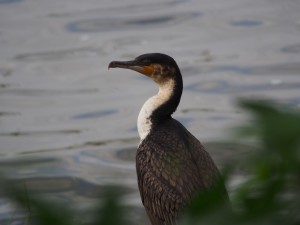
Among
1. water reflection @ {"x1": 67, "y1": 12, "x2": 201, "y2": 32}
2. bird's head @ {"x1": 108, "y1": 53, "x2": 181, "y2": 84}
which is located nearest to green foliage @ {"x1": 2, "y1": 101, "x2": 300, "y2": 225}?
bird's head @ {"x1": 108, "y1": 53, "x2": 181, "y2": 84}

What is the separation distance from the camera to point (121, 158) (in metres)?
9.05

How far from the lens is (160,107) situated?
5891mm

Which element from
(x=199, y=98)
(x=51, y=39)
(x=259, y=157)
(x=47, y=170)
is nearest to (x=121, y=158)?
(x=47, y=170)

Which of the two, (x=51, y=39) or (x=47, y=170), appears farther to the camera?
(x=51, y=39)

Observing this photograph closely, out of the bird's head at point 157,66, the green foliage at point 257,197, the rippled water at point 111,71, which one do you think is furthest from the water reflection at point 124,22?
Result: the green foliage at point 257,197

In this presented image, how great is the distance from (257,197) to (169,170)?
408 centimetres

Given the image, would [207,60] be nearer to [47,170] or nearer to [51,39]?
[51,39]

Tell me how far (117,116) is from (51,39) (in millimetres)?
2832

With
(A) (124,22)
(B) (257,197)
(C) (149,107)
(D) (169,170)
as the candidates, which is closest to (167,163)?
(D) (169,170)

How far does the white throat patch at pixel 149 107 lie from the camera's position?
18.9 ft

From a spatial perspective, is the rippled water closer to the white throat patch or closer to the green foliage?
the white throat patch

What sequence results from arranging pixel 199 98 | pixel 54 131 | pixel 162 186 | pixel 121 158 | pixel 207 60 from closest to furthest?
pixel 162 186, pixel 121 158, pixel 54 131, pixel 199 98, pixel 207 60

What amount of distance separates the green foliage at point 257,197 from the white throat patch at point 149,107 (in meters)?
4.36

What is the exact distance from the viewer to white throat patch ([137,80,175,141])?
Answer: 5.77 m
